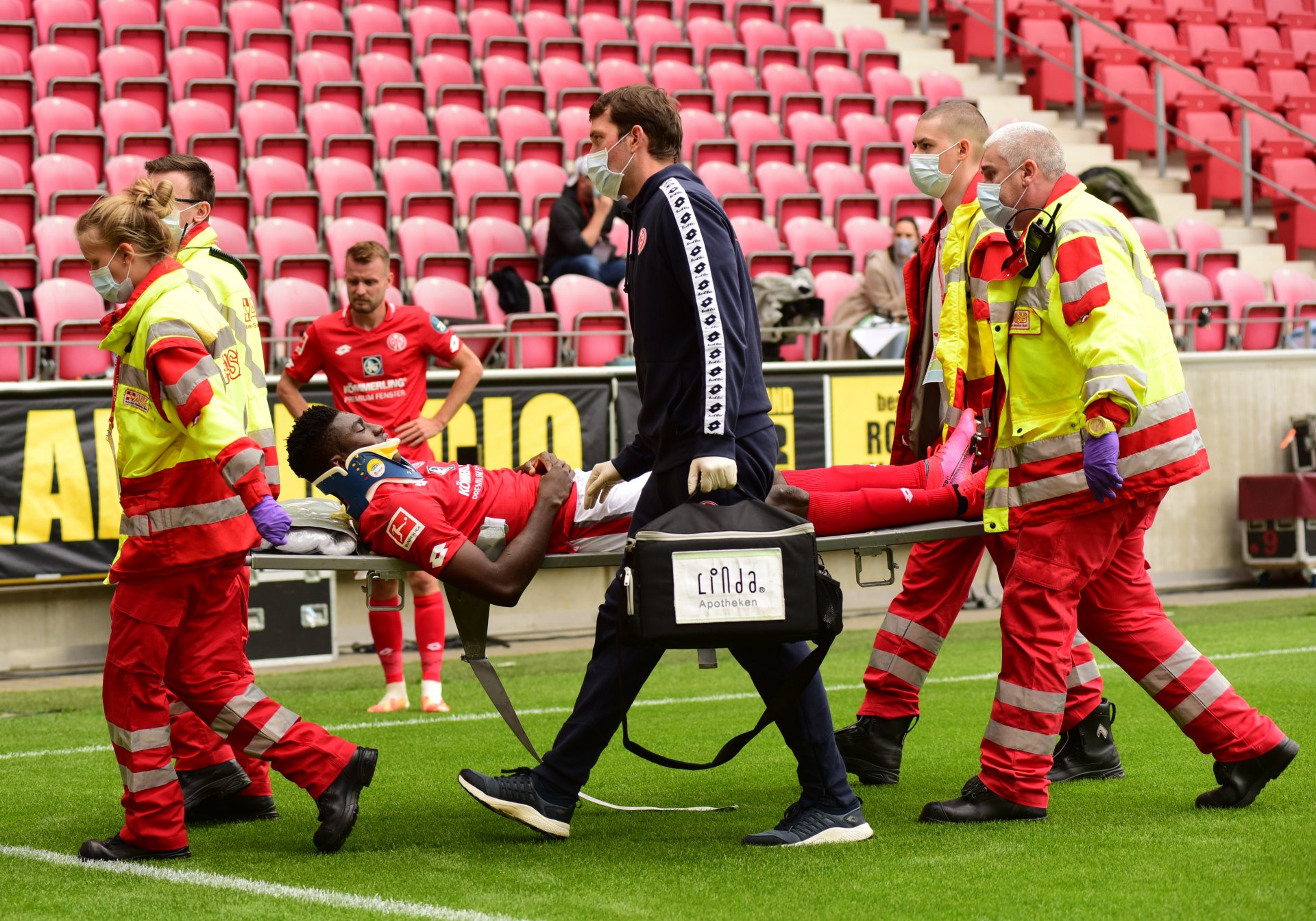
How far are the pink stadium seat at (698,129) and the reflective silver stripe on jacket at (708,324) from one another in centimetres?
1048

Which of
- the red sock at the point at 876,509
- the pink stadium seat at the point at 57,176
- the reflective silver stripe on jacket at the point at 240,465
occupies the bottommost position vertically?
the red sock at the point at 876,509

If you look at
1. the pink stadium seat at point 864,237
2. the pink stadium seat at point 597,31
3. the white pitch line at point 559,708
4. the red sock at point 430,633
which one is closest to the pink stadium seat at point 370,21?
the pink stadium seat at point 597,31

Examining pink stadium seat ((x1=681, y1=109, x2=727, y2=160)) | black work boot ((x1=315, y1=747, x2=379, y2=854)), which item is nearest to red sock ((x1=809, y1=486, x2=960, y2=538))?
black work boot ((x1=315, y1=747, x2=379, y2=854))

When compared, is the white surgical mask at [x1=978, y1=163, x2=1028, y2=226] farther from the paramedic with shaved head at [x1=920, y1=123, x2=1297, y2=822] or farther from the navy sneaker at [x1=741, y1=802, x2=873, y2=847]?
the navy sneaker at [x1=741, y1=802, x2=873, y2=847]

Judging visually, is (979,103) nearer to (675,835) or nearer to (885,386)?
(885,386)

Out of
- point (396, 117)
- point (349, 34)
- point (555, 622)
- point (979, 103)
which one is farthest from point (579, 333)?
point (979, 103)

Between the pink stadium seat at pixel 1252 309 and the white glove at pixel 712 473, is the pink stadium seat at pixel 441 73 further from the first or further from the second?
the white glove at pixel 712 473

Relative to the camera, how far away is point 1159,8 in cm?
1980

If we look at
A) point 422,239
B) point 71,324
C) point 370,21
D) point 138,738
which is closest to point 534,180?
point 422,239

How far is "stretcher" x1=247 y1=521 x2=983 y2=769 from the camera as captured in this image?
4.70m

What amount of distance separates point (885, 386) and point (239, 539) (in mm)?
7076

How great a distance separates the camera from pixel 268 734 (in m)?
4.52

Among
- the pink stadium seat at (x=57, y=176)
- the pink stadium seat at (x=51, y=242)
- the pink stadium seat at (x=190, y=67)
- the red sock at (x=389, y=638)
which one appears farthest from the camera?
the pink stadium seat at (x=190, y=67)

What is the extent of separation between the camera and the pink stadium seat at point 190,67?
13695mm
